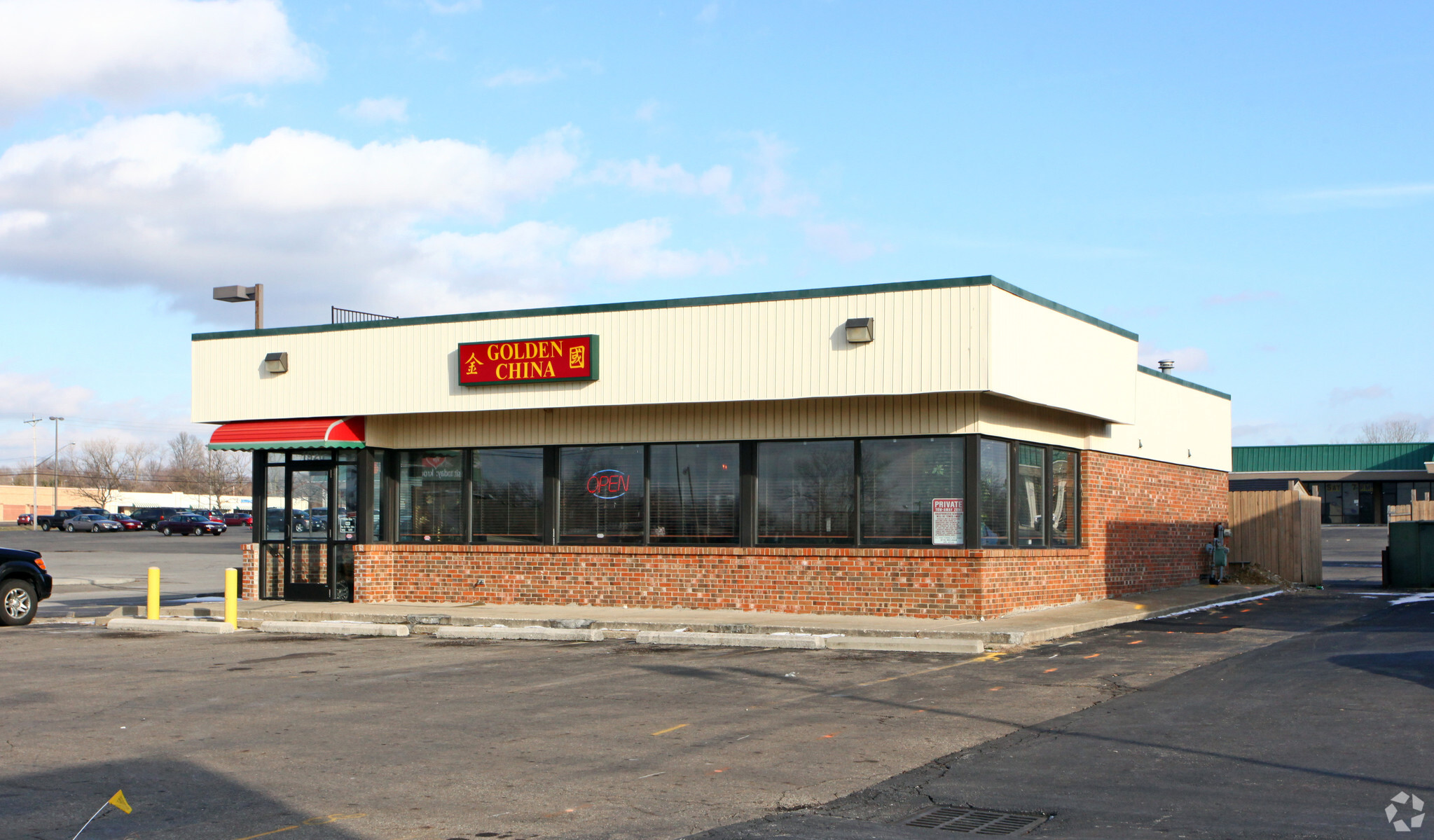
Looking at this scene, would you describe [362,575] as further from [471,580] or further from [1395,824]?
[1395,824]

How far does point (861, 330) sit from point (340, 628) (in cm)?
896

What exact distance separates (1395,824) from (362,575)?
1856cm

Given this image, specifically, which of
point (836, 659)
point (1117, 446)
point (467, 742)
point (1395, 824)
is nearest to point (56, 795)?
point (467, 742)

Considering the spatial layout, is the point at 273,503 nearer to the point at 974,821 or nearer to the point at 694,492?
the point at 694,492

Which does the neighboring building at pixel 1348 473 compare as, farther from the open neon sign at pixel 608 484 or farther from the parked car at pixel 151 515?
the parked car at pixel 151 515

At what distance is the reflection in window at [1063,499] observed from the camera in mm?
22062

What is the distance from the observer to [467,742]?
33.5 ft

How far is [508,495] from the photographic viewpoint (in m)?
22.5

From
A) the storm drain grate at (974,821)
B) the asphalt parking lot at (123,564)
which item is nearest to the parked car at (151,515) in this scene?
the asphalt parking lot at (123,564)

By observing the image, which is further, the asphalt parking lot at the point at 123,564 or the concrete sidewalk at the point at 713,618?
the asphalt parking lot at the point at 123,564

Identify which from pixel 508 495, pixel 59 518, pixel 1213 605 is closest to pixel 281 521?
pixel 508 495

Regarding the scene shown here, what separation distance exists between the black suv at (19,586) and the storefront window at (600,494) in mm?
8672
